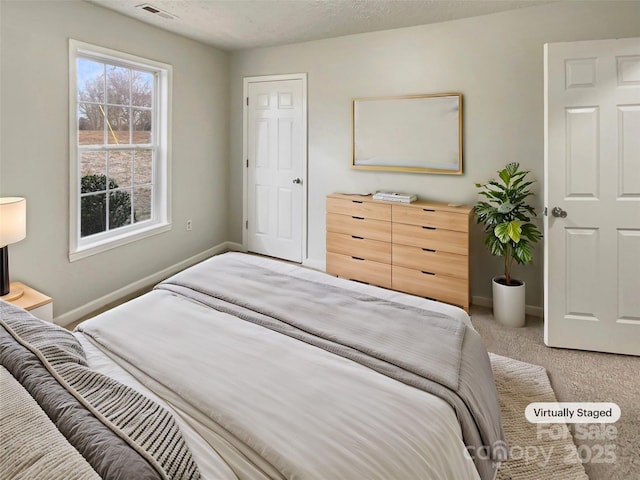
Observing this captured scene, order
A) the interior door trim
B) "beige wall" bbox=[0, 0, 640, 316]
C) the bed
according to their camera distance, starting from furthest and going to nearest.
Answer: the interior door trim, "beige wall" bbox=[0, 0, 640, 316], the bed

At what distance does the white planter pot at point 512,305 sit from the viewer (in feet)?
10.4

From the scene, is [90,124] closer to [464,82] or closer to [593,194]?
[464,82]

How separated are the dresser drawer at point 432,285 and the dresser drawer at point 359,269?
0.09 m

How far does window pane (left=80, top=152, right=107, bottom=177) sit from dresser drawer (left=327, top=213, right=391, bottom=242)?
2142mm

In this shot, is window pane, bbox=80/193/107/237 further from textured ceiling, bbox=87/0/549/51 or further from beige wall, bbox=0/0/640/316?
textured ceiling, bbox=87/0/549/51

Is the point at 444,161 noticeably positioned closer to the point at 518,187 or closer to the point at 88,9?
the point at 518,187

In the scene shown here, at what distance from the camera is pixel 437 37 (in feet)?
12.0

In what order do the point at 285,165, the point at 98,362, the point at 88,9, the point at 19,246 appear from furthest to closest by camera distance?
the point at 285,165 < the point at 88,9 < the point at 19,246 < the point at 98,362

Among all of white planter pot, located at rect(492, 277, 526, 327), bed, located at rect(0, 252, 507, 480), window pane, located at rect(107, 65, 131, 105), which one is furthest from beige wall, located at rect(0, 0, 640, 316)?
bed, located at rect(0, 252, 507, 480)

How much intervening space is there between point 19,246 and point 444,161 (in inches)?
139

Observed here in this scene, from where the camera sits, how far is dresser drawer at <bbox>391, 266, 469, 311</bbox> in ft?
11.3

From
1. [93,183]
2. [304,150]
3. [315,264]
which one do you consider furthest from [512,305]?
[93,183]

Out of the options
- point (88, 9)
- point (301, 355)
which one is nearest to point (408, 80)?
point (88, 9)

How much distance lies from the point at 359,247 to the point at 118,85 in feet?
8.85
